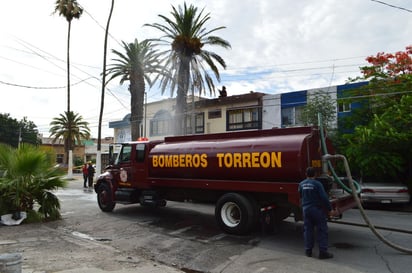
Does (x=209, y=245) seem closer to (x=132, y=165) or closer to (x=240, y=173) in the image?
(x=240, y=173)

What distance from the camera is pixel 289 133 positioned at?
855 centimetres

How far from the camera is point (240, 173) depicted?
29.2 ft

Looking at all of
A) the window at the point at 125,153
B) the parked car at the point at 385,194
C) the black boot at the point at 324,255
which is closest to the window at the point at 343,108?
the parked car at the point at 385,194

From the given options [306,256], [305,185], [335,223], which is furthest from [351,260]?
[335,223]

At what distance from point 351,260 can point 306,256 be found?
80cm

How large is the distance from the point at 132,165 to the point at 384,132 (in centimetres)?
969

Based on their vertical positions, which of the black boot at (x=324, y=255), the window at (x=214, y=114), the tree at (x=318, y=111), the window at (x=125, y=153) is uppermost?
the window at (x=214, y=114)

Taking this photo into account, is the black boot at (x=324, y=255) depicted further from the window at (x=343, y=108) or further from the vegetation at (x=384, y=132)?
the window at (x=343, y=108)

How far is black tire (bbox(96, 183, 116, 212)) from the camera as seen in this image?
1282cm

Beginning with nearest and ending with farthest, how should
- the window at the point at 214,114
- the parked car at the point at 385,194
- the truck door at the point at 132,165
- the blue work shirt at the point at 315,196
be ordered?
the blue work shirt at the point at 315,196 < the truck door at the point at 132,165 < the parked car at the point at 385,194 < the window at the point at 214,114

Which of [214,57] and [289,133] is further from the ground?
[214,57]

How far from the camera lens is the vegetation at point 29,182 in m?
10.5

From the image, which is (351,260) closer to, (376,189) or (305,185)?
(305,185)

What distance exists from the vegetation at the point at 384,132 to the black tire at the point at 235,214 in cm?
759
